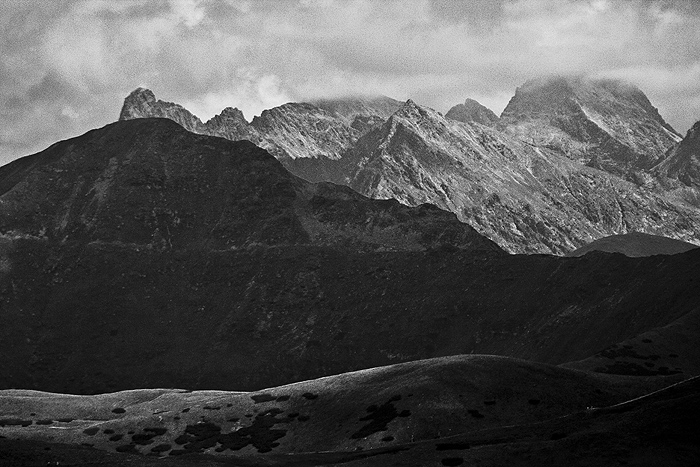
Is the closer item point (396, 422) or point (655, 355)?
point (396, 422)

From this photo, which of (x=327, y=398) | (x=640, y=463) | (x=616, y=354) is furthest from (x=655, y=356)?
(x=640, y=463)

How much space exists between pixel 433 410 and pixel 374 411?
9237 millimetres

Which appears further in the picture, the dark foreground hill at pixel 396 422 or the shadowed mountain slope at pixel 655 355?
the shadowed mountain slope at pixel 655 355

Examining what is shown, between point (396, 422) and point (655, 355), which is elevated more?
point (655, 355)

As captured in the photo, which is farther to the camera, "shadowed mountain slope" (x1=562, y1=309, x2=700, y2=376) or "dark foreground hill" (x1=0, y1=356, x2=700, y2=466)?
"shadowed mountain slope" (x1=562, y1=309, x2=700, y2=376)

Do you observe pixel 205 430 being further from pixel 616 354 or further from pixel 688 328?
pixel 688 328

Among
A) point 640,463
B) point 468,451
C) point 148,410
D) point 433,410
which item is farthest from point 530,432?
point 148,410

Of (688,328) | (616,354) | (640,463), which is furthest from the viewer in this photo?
(688,328)

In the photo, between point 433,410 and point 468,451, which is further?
point 433,410

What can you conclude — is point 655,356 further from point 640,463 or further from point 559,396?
point 640,463

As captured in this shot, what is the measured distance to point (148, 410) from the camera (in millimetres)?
148125

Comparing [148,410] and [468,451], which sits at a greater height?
[148,410]

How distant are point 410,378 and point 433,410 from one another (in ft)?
49.9

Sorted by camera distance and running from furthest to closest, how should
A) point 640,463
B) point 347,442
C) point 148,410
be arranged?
1. point 148,410
2. point 347,442
3. point 640,463
